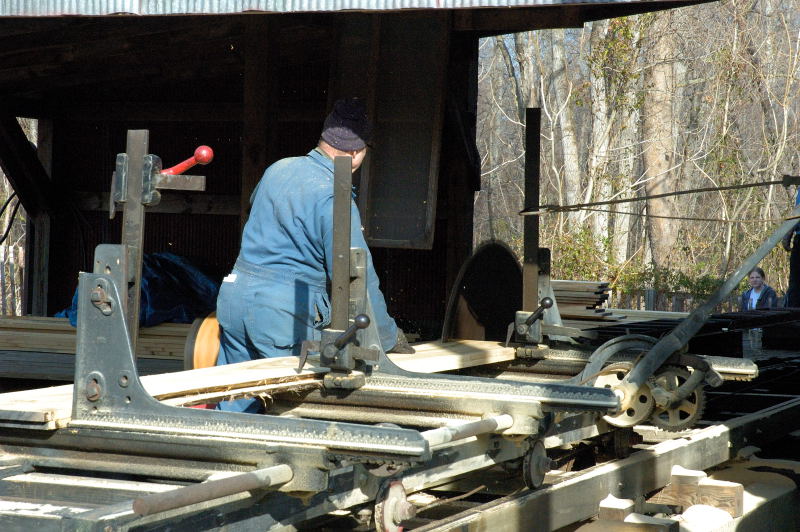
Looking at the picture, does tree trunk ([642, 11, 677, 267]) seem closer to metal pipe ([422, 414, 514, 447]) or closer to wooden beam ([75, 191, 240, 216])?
wooden beam ([75, 191, 240, 216])

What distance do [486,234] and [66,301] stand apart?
19497 millimetres

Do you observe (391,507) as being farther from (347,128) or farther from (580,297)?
(580,297)

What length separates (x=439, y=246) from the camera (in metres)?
9.71

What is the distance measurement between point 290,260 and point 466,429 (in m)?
1.62

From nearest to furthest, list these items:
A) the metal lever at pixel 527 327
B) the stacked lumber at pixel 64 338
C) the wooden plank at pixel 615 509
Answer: the wooden plank at pixel 615 509, the metal lever at pixel 527 327, the stacked lumber at pixel 64 338

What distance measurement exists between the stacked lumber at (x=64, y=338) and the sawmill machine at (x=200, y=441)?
4.72 metres

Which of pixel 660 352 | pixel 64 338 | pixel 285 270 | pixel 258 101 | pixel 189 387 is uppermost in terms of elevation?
pixel 258 101

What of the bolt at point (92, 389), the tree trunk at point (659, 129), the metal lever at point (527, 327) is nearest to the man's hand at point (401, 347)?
the metal lever at point (527, 327)

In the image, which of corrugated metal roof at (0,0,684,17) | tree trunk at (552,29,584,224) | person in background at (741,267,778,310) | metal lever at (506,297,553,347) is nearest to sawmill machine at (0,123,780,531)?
metal lever at (506,297,553,347)

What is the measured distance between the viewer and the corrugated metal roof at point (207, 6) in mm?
5168

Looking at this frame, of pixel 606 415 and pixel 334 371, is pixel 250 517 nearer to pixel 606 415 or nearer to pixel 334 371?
pixel 334 371

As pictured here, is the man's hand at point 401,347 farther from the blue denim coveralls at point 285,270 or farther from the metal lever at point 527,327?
the metal lever at point 527,327

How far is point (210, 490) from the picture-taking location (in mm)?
2705

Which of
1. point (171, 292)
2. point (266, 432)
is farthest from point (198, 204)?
point (266, 432)
